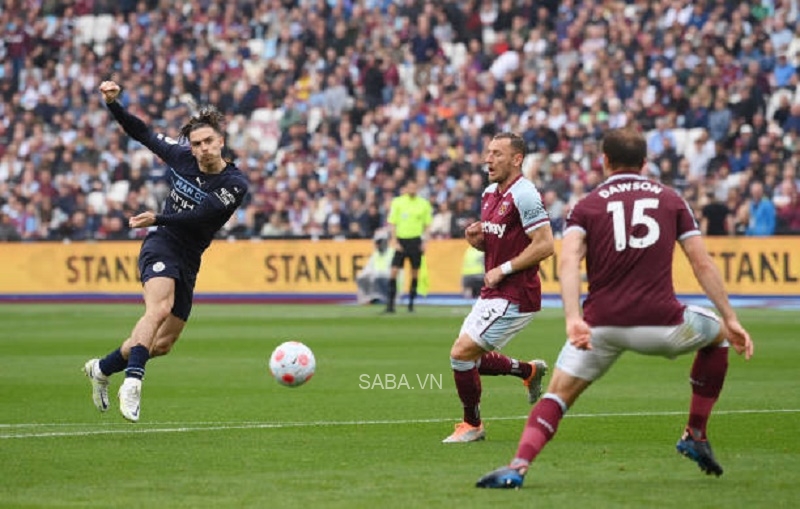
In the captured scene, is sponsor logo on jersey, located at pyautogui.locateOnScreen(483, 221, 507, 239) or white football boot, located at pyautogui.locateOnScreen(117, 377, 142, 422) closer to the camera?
sponsor logo on jersey, located at pyautogui.locateOnScreen(483, 221, 507, 239)

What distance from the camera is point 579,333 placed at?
816 cm

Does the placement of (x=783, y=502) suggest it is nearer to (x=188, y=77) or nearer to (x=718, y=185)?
(x=718, y=185)

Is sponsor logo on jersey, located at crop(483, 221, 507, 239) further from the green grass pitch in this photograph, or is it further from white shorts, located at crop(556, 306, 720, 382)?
white shorts, located at crop(556, 306, 720, 382)

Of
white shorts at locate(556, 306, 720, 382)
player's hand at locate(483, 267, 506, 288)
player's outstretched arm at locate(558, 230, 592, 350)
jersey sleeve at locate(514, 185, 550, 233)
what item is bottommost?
white shorts at locate(556, 306, 720, 382)

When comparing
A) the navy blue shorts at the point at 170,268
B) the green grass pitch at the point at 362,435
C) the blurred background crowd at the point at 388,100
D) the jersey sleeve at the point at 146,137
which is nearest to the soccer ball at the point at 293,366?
the green grass pitch at the point at 362,435

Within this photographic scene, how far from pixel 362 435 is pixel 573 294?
3.45 m

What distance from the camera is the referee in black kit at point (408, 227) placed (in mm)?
27234

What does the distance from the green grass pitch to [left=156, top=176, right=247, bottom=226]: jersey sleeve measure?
153cm

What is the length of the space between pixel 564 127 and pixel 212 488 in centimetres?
2456

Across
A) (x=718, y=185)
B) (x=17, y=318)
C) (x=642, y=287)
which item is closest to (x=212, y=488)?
(x=642, y=287)

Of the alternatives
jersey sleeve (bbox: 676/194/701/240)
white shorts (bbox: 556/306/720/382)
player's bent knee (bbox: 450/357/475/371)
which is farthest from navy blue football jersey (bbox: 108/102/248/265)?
jersey sleeve (bbox: 676/194/701/240)

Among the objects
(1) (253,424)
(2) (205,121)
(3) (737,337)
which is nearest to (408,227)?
(2) (205,121)

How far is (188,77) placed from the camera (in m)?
38.9

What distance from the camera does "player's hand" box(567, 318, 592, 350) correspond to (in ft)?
26.8
